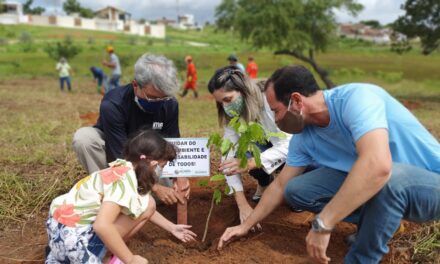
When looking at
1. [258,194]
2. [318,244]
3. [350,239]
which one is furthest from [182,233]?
[318,244]

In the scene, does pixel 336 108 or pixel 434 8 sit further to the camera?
pixel 434 8

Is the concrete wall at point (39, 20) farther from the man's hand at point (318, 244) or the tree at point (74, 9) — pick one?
the man's hand at point (318, 244)

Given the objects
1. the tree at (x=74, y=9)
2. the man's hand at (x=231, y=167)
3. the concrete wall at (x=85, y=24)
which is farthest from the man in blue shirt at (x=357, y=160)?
the tree at (x=74, y=9)

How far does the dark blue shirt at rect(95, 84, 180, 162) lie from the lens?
3057mm

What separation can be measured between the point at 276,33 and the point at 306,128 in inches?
576

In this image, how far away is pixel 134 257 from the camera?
2268mm

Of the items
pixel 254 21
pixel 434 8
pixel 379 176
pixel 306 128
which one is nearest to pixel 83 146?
pixel 306 128

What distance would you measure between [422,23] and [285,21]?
472 centimetres

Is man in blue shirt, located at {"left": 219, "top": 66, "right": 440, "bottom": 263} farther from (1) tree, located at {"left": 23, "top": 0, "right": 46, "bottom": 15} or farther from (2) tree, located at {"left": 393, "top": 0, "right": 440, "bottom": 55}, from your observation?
(1) tree, located at {"left": 23, "top": 0, "right": 46, "bottom": 15}

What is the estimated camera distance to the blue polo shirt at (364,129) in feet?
6.42

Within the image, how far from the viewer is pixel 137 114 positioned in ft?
10.4

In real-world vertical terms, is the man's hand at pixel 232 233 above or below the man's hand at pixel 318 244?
below

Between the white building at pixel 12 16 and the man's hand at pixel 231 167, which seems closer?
the man's hand at pixel 231 167

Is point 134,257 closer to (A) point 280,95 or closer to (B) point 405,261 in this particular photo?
(A) point 280,95
